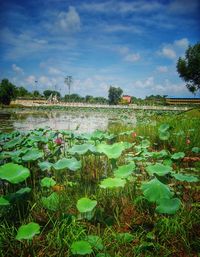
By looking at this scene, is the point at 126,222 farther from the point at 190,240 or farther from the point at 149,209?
the point at 190,240

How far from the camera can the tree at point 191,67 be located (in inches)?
1006

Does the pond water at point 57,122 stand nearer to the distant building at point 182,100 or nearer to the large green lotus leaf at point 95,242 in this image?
the large green lotus leaf at point 95,242

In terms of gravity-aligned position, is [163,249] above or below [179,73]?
below

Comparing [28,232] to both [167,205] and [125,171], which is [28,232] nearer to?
[167,205]

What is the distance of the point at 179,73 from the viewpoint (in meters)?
27.8

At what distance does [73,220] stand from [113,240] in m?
0.40

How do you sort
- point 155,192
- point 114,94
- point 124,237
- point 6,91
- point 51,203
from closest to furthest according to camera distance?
point 124,237 < point 155,192 < point 51,203 < point 6,91 < point 114,94

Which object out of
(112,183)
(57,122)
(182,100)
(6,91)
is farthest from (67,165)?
(182,100)

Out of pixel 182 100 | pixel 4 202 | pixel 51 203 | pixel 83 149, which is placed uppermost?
pixel 182 100

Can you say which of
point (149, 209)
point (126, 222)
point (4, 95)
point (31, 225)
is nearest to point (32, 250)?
point (31, 225)

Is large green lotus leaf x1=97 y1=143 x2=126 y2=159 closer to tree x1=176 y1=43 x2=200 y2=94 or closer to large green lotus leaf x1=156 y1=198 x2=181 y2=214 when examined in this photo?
large green lotus leaf x1=156 y1=198 x2=181 y2=214

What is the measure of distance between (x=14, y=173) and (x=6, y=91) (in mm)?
52944

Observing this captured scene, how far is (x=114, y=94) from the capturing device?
284 feet

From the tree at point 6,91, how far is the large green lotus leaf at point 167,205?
174 ft
